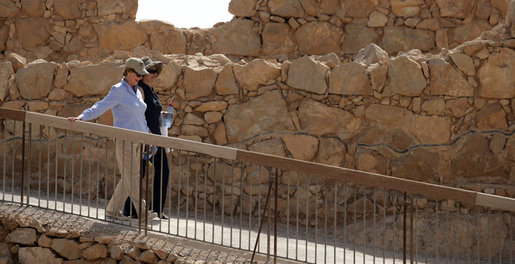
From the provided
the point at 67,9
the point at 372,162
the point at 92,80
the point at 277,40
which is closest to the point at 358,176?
the point at 372,162

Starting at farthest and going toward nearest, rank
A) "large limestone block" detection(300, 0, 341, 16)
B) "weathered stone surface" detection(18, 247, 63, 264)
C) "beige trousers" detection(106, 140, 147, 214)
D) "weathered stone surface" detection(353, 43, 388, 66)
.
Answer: "large limestone block" detection(300, 0, 341, 16) → "weathered stone surface" detection(353, 43, 388, 66) → "beige trousers" detection(106, 140, 147, 214) → "weathered stone surface" detection(18, 247, 63, 264)

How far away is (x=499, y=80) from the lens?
7.94 metres

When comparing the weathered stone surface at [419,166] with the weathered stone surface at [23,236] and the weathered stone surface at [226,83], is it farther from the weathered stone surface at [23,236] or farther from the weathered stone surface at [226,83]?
the weathered stone surface at [23,236]

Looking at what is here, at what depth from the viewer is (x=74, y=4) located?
42.0 feet

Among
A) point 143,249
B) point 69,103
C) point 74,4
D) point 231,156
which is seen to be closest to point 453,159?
point 231,156

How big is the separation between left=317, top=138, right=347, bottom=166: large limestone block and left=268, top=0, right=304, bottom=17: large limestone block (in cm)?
430

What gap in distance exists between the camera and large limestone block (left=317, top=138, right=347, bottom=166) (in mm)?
8062

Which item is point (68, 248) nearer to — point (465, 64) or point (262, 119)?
point (262, 119)

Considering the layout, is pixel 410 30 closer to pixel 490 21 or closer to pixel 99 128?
pixel 490 21

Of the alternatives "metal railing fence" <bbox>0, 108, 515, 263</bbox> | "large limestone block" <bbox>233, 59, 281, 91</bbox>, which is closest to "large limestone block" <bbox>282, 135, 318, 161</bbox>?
"metal railing fence" <bbox>0, 108, 515, 263</bbox>

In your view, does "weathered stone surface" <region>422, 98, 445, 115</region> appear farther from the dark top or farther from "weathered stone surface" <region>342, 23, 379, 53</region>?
"weathered stone surface" <region>342, 23, 379, 53</region>

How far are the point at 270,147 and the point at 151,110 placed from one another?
5.93ft

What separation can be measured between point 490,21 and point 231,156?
24.5 feet

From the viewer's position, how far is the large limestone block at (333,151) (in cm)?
806
